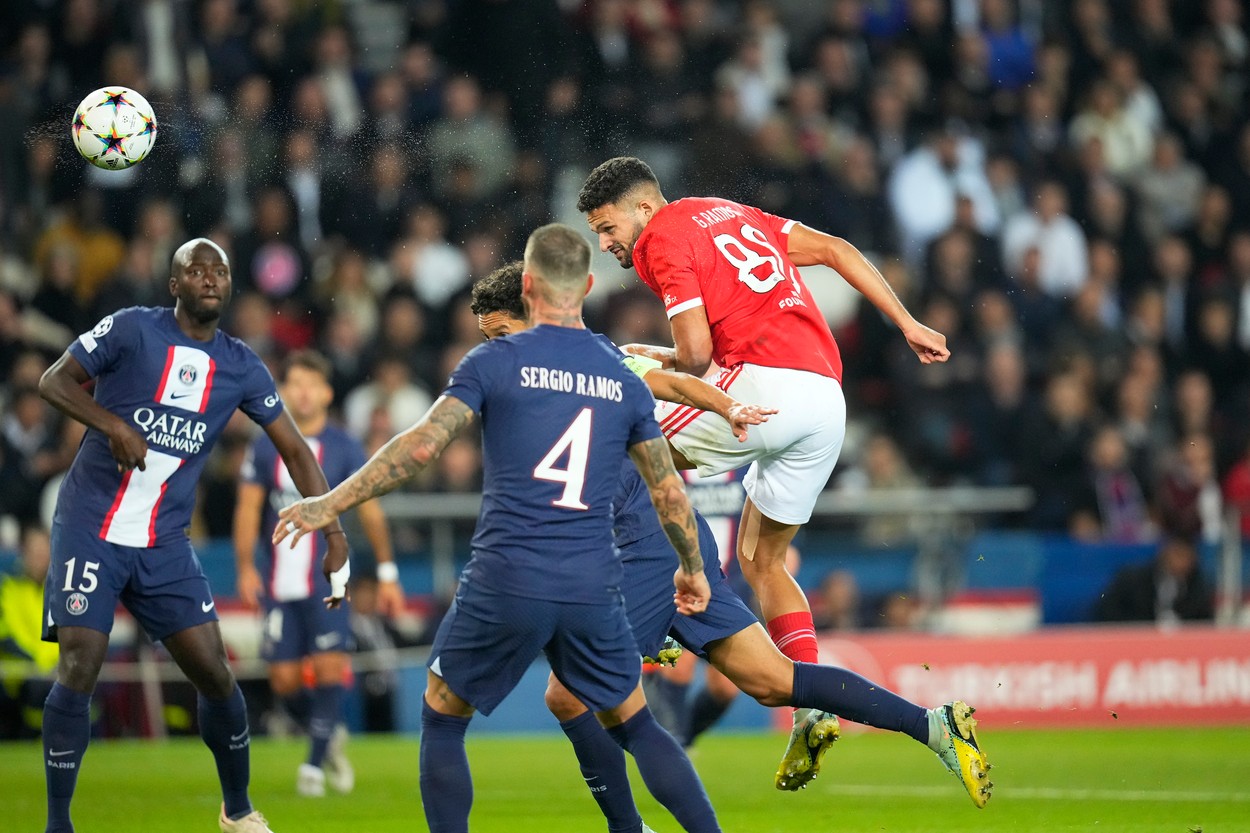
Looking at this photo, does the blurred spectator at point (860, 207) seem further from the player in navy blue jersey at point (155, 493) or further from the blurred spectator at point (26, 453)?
the player in navy blue jersey at point (155, 493)

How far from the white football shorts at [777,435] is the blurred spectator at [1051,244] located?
9612 mm

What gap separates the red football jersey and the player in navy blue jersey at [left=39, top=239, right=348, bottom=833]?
1.89 meters

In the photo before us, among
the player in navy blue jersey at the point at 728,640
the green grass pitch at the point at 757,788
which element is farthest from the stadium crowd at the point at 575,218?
the player in navy blue jersey at the point at 728,640

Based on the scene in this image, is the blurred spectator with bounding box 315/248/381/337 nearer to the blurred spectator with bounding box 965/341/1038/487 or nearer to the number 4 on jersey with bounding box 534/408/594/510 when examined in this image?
the blurred spectator with bounding box 965/341/1038/487

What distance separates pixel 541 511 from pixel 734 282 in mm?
2221

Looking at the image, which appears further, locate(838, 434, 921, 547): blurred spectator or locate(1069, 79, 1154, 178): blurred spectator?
locate(1069, 79, 1154, 178): blurred spectator

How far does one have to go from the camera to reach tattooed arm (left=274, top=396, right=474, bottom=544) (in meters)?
5.96

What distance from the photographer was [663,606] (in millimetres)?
7262

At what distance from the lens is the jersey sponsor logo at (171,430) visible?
25.7 feet

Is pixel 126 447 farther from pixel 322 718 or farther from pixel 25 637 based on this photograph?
pixel 25 637

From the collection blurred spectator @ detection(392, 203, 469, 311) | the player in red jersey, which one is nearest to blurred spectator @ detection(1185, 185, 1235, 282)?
blurred spectator @ detection(392, 203, 469, 311)

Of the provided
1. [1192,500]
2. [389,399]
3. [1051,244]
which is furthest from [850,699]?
[1051,244]

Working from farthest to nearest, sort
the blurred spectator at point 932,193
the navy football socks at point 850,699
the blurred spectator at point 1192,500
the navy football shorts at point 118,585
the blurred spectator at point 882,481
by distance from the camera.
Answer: the blurred spectator at point 932,193 → the blurred spectator at point 1192,500 → the blurred spectator at point 882,481 → the navy football shorts at point 118,585 → the navy football socks at point 850,699

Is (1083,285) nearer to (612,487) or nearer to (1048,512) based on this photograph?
(1048,512)
